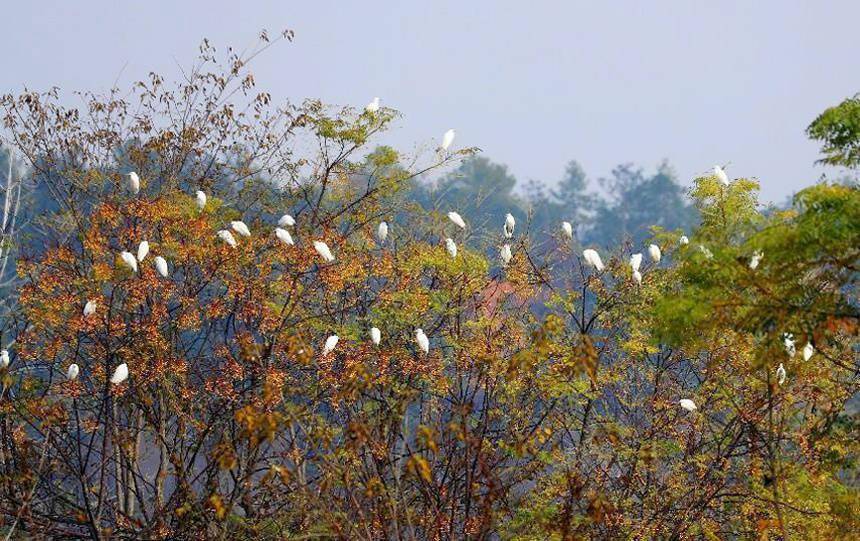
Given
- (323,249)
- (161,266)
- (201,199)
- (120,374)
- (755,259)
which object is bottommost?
(755,259)

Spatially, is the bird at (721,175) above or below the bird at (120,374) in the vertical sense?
above

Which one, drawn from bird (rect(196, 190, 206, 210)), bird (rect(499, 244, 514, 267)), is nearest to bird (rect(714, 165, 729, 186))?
bird (rect(499, 244, 514, 267))

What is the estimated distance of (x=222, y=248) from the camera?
12.2 metres

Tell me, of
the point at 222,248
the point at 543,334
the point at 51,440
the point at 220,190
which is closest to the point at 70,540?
the point at 51,440

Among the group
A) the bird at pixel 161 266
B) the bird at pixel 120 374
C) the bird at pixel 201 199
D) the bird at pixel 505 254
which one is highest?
the bird at pixel 201 199

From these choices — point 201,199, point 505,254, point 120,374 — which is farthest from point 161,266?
point 505,254

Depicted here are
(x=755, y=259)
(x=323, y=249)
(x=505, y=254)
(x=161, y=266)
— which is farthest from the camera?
(x=505, y=254)

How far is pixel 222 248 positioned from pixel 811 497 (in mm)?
6687

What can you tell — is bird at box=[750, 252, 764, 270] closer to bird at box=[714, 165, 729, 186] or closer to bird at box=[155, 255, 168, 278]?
bird at box=[714, 165, 729, 186]

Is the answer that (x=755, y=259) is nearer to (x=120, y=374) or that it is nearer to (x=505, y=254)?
(x=505, y=254)

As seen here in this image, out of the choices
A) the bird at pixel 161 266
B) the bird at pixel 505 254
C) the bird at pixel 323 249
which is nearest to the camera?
the bird at pixel 161 266

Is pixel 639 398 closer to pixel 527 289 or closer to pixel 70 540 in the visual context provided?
pixel 527 289

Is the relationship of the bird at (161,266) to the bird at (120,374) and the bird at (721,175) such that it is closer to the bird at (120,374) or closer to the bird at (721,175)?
the bird at (120,374)

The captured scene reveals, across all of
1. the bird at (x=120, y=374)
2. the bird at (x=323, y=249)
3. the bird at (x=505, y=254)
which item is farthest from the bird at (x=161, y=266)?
the bird at (x=505, y=254)
